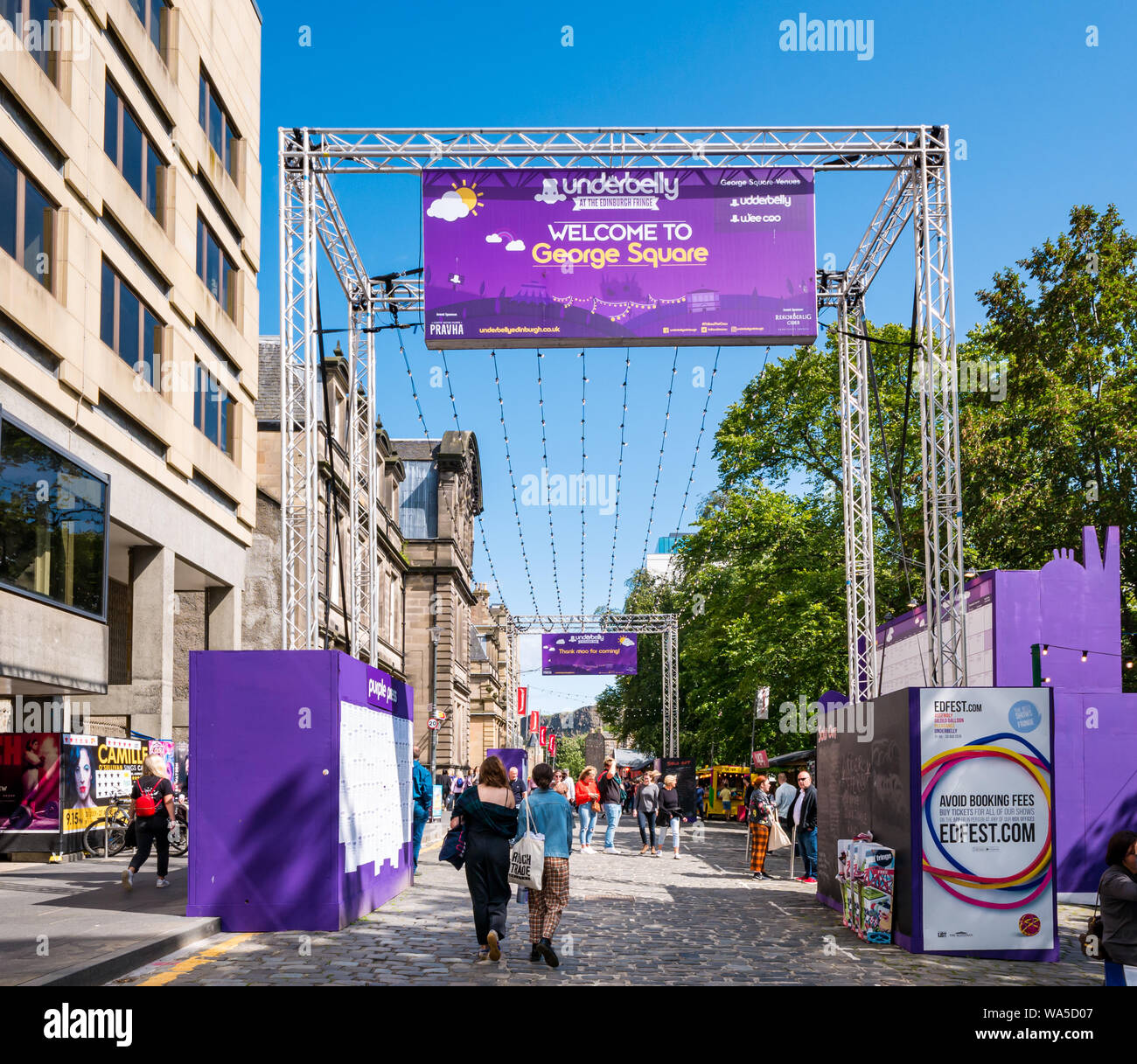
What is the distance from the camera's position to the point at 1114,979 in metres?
7.83

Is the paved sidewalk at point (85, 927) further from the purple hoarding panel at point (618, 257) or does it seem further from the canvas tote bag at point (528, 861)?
the purple hoarding panel at point (618, 257)

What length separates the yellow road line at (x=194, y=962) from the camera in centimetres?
923

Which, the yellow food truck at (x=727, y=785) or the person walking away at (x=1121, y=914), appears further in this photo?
the yellow food truck at (x=727, y=785)

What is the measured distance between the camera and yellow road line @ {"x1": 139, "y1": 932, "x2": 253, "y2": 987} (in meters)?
9.23

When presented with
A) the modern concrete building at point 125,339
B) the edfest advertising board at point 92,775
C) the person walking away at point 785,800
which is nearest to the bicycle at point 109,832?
the edfest advertising board at point 92,775

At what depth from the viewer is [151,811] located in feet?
49.0

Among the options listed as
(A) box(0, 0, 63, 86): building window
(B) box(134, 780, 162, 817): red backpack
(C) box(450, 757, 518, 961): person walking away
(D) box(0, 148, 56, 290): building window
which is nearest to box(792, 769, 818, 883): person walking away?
(B) box(134, 780, 162, 817): red backpack

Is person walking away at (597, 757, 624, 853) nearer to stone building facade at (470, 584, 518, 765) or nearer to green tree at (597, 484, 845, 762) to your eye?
green tree at (597, 484, 845, 762)

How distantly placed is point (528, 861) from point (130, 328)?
57.0 ft

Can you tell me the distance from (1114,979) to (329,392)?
38.0 meters

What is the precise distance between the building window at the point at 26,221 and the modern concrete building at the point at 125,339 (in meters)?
0.04

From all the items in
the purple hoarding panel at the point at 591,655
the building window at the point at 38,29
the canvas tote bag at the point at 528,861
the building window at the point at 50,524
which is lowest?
the canvas tote bag at the point at 528,861
